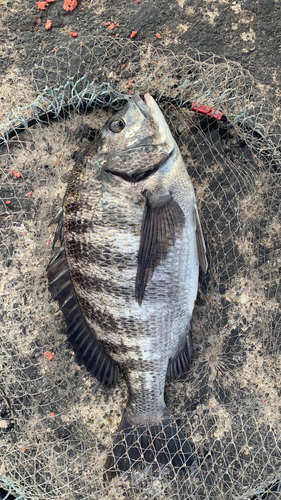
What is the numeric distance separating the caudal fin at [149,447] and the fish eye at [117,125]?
1.79m

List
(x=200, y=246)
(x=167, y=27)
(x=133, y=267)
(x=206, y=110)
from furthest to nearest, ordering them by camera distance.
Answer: (x=167, y=27), (x=206, y=110), (x=200, y=246), (x=133, y=267)

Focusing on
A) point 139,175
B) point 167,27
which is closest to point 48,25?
point 167,27

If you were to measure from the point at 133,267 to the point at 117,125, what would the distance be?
0.82m

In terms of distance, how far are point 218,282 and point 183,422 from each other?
1000mm

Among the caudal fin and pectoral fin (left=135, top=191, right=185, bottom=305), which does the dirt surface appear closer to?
pectoral fin (left=135, top=191, right=185, bottom=305)

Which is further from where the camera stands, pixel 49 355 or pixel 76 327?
pixel 49 355

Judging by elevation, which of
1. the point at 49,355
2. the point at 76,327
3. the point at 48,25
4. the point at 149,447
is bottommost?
the point at 149,447

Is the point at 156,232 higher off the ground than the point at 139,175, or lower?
lower

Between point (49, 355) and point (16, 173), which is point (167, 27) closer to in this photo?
point (16, 173)

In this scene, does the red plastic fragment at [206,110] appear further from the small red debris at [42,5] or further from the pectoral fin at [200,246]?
the small red debris at [42,5]

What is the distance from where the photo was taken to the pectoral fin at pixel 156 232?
1.76 meters

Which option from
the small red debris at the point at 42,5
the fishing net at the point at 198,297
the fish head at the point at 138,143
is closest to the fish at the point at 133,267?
the fish head at the point at 138,143

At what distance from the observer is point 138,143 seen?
1.78 meters

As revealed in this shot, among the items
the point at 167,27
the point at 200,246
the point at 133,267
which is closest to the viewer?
the point at 133,267
